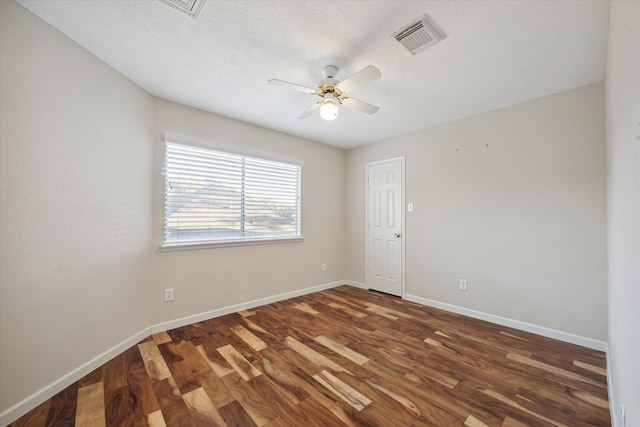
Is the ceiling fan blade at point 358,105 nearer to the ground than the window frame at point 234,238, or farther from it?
farther from it

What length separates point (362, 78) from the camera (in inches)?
72.4

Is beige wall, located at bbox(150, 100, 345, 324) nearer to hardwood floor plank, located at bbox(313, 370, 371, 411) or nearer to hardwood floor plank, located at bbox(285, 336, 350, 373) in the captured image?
hardwood floor plank, located at bbox(285, 336, 350, 373)

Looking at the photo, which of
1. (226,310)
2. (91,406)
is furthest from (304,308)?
(91,406)

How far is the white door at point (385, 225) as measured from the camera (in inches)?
154

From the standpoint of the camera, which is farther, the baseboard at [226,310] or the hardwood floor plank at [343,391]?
the baseboard at [226,310]

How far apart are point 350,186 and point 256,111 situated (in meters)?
2.20

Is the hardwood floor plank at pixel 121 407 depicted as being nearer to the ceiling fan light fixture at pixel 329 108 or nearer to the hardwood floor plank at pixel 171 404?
the hardwood floor plank at pixel 171 404

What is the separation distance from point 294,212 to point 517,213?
2.84 metres

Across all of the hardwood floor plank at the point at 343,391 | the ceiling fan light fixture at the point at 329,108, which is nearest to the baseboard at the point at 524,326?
the hardwood floor plank at the point at 343,391

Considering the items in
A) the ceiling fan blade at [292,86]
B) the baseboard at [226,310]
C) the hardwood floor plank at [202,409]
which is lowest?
the hardwood floor plank at [202,409]

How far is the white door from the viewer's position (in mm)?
3920

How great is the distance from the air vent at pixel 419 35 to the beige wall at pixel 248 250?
7.35 ft

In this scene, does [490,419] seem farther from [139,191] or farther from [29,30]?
[29,30]

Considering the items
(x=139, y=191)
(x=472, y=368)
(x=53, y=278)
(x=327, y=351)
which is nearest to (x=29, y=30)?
(x=139, y=191)
